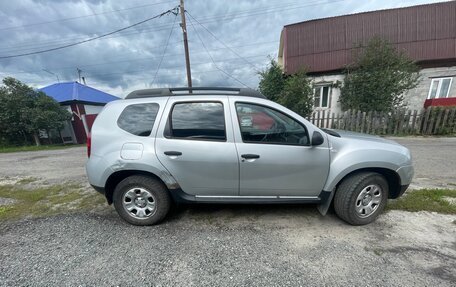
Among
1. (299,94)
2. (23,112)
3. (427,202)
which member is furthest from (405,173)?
(23,112)

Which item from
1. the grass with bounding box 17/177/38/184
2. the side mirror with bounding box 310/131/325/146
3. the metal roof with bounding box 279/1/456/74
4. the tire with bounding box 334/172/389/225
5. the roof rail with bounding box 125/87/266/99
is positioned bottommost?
the grass with bounding box 17/177/38/184

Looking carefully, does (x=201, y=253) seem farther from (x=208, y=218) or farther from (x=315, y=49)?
(x=315, y=49)

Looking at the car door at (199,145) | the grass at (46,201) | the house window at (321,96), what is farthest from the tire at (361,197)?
the house window at (321,96)

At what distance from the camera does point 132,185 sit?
2705mm

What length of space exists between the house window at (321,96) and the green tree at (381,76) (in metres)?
2.60

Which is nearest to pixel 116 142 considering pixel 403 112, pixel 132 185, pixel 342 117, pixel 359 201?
pixel 132 185

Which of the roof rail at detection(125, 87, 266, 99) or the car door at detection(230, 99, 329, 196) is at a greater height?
the roof rail at detection(125, 87, 266, 99)

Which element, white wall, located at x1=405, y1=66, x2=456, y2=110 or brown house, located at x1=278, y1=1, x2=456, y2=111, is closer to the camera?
brown house, located at x1=278, y1=1, x2=456, y2=111

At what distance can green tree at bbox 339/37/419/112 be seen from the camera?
392 inches

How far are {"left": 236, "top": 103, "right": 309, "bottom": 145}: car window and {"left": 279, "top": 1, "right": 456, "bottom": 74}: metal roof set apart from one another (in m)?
12.1

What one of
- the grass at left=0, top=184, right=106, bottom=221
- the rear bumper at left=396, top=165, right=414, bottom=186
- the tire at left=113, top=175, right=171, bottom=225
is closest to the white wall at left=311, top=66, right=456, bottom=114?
the rear bumper at left=396, top=165, right=414, bottom=186

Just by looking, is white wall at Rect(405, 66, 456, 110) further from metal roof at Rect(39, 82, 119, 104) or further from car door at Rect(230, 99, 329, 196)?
metal roof at Rect(39, 82, 119, 104)

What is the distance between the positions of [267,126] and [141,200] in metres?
1.99

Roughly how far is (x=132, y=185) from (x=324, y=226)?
264cm
